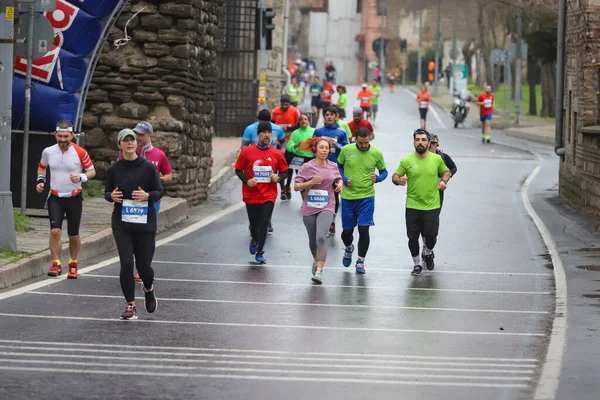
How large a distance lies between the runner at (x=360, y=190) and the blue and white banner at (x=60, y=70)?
4.58m

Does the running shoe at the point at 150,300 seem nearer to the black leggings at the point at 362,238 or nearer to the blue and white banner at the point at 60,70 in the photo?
the black leggings at the point at 362,238

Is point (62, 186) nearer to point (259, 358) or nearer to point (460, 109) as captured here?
point (259, 358)

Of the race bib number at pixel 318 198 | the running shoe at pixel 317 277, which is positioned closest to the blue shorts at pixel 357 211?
the race bib number at pixel 318 198

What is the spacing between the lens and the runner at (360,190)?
16.0m

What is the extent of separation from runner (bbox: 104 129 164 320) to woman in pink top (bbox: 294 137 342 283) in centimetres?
344

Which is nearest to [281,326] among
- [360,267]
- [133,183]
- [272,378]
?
[133,183]

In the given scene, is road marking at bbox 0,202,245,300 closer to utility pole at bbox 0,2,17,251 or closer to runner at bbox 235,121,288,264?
utility pole at bbox 0,2,17,251

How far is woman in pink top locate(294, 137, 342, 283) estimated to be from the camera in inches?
598

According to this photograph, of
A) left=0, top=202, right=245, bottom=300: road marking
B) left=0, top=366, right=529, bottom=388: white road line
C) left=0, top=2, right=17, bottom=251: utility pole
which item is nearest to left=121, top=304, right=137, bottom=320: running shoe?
left=0, top=202, right=245, bottom=300: road marking

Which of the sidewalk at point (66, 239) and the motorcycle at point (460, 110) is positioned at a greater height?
the motorcycle at point (460, 110)

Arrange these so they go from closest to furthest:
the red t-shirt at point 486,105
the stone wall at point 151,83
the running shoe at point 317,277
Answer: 1. the running shoe at point 317,277
2. the stone wall at point 151,83
3. the red t-shirt at point 486,105

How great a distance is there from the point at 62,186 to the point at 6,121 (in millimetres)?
1411

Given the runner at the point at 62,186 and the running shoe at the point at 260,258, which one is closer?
the runner at the point at 62,186

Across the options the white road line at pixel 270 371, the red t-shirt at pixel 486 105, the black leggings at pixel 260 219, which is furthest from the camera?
the red t-shirt at pixel 486 105
